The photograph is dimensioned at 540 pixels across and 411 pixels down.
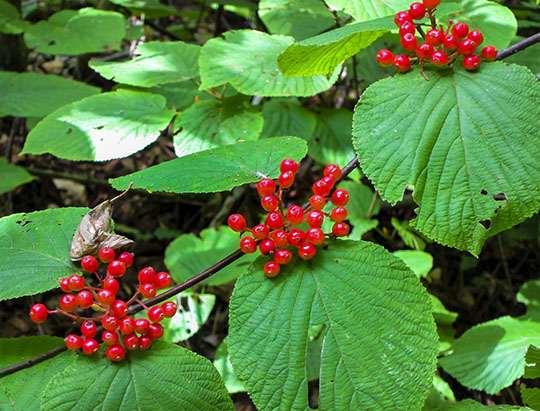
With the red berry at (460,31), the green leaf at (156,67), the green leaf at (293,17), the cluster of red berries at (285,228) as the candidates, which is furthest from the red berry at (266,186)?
the green leaf at (293,17)

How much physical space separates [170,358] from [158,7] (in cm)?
329

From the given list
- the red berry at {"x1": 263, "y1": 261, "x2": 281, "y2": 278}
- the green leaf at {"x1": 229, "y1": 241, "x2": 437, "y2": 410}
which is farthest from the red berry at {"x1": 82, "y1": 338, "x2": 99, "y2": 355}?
the red berry at {"x1": 263, "y1": 261, "x2": 281, "y2": 278}

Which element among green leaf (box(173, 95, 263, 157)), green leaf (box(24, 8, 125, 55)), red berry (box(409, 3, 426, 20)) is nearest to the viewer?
red berry (box(409, 3, 426, 20))

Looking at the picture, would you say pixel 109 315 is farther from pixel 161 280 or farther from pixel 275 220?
pixel 275 220

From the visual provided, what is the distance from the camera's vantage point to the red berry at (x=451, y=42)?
1.34 meters

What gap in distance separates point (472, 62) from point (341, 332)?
0.81 metres

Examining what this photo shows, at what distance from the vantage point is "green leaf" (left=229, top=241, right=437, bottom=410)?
1.04 meters

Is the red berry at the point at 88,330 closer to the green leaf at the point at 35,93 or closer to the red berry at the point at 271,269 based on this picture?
the red berry at the point at 271,269

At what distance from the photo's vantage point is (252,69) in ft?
7.20

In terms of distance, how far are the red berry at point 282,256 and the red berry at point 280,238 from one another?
3 cm

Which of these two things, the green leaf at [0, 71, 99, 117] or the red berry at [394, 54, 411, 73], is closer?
the red berry at [394, 54, 411, 73]

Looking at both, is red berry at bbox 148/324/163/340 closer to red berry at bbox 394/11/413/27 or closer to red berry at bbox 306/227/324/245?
red berry at bbox 306/227/324/245

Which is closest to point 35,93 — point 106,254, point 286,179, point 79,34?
point 79,34

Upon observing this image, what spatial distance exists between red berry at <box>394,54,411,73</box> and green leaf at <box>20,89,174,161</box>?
1259 millimetres
